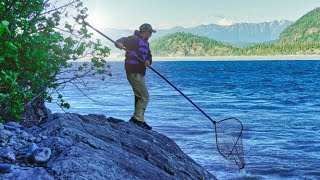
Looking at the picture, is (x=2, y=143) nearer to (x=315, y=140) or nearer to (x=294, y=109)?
(x=315, y=140)

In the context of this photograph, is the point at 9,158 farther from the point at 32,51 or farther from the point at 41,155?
the point at 32,51

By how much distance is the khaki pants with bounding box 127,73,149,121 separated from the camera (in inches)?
501

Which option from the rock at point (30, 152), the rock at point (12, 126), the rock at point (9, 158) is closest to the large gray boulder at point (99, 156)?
the rock at point (30, 152)

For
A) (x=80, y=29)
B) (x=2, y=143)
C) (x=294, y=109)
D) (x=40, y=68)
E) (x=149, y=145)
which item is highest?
(x=80, y=29)

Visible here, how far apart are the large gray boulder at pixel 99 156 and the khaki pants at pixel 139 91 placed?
4.99 ft

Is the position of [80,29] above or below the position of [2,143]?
above

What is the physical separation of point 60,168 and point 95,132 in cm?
266

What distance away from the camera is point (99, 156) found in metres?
7.50

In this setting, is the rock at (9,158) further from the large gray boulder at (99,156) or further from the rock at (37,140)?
the rock at (37,140)

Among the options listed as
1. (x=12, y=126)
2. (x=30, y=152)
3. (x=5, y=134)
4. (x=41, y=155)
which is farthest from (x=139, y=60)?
(x=41, y=155)

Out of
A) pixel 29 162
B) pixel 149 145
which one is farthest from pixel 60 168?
pixel 149 145

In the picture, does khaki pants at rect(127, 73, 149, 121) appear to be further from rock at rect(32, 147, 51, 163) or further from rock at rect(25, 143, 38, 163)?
rock at rect(32, 147, 51, 163)

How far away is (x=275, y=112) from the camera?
121 ft

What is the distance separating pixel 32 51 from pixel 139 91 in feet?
12.5
